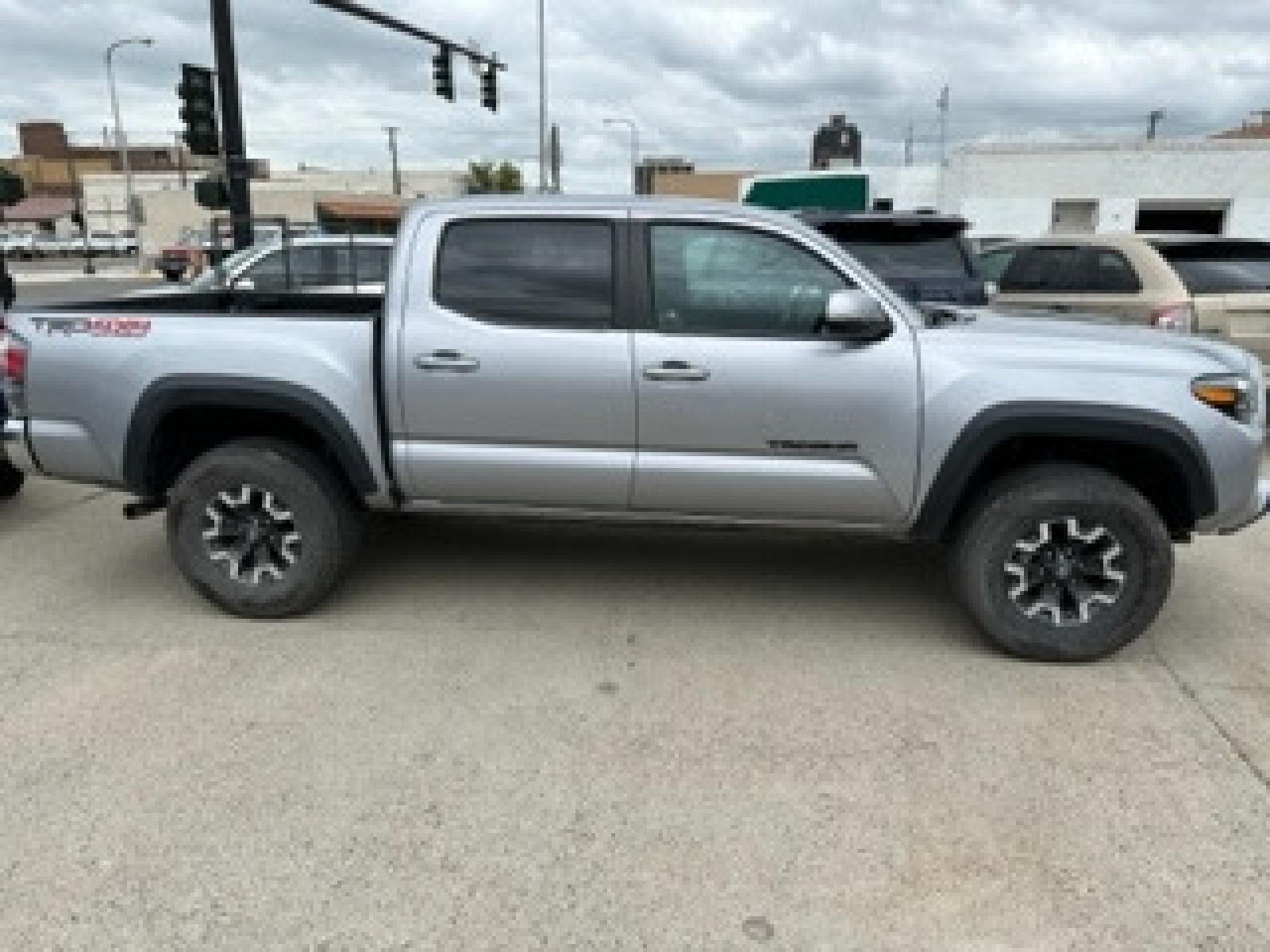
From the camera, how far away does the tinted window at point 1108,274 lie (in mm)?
7438

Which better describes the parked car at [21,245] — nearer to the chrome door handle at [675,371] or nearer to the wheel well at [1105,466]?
the chrome door handle at [675,371]

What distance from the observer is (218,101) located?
39.4 ft

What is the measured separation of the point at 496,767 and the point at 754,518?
4.95ft

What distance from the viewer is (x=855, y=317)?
12.0ft

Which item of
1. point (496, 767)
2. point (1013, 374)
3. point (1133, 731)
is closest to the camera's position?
point (496, 767)

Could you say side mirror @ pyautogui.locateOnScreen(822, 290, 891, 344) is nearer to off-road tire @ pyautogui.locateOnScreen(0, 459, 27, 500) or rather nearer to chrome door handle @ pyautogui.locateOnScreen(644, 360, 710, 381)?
chrome door handle @ pyautogui.locateOnScreen(644, 360, 710, 381)

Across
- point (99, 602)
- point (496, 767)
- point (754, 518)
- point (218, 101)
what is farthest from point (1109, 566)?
point (218, 101)

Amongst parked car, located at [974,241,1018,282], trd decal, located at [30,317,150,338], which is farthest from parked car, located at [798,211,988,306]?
trd decal, located at [30,317,150,338]

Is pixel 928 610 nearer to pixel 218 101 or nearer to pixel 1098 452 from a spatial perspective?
pixel 1098 452

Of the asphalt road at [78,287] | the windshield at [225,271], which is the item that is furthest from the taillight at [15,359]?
the asphalt road at [78,287]

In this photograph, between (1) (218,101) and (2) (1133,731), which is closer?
(2) (1133,731)

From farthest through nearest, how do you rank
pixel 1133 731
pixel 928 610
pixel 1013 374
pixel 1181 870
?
pixel 928 610, pixel 1013 374, pixel 1133 731, pixel 1181 870

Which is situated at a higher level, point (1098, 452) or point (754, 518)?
point (1098, 452)

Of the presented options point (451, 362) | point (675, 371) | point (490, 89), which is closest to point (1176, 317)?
point (675, 371)
